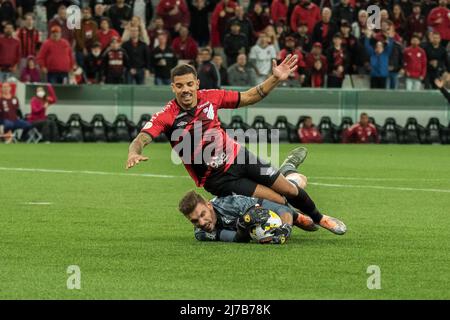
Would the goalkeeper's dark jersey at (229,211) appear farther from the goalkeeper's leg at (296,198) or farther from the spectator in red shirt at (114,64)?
the spectator in red shirt at (114,64)

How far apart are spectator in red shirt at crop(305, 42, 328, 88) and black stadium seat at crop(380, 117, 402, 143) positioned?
81.0 inches

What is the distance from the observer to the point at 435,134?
36.0 metres

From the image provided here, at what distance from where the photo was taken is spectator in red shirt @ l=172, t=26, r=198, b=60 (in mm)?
35656

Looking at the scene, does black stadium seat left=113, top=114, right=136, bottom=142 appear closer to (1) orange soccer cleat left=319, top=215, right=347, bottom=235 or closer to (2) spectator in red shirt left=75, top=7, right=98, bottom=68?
(2) spectator in red shirt left=75, top=7, right=98, bottom=68

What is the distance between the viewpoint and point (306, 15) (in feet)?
121

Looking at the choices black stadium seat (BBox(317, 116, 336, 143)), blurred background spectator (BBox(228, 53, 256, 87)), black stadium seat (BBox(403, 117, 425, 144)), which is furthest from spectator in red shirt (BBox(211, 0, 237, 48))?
black stadium seat (BBox(403, 117, 425, 144))

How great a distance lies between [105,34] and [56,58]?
5.38 feet

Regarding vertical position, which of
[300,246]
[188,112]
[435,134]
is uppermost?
[188,112]

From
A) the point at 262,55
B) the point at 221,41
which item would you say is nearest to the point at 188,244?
the point at 262,55

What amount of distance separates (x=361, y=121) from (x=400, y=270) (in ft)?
80.5

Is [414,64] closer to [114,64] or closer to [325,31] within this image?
[325,31]
